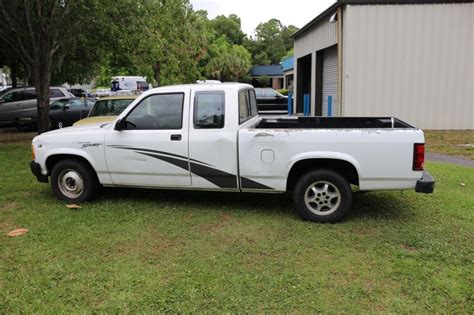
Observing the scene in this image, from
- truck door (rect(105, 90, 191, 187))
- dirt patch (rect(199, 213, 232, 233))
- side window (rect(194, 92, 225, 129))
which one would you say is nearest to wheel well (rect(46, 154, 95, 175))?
truck door (rect(105, 90, 191, 187))

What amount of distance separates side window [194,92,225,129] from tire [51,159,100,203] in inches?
71.3

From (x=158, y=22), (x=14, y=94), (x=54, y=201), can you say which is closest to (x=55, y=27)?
(x=158, y=22)

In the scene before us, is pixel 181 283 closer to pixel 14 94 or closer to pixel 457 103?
pixel 457 103

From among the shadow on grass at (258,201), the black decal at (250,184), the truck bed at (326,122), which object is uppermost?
the truck bed at (326,122)

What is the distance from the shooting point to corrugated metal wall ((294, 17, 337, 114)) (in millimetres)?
18031

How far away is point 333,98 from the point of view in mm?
19312

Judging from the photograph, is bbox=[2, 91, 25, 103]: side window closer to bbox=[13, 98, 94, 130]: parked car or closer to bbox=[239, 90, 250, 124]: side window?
bbox=[13, 98, 94, 130]: parked car

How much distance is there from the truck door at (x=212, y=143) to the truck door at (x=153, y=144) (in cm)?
12

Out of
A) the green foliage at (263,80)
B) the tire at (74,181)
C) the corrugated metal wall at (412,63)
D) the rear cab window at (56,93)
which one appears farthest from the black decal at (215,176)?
the green foliage at (263,80)

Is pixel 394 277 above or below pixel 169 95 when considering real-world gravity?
below

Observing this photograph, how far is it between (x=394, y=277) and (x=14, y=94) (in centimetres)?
1837

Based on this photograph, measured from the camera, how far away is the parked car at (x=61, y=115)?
17.6 metres

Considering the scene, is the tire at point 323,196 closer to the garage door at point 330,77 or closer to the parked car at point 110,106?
the parked car at point 110,106

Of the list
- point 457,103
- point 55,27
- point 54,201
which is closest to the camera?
point 54,201
